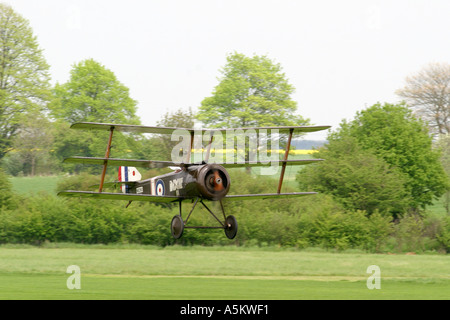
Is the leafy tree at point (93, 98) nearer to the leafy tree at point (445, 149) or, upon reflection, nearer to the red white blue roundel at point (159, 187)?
the leafy tree at point (445, 149)

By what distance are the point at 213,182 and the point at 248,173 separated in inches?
1223

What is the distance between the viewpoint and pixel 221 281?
29.9 m

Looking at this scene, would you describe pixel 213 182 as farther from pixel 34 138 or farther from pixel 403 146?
pixel 34 138

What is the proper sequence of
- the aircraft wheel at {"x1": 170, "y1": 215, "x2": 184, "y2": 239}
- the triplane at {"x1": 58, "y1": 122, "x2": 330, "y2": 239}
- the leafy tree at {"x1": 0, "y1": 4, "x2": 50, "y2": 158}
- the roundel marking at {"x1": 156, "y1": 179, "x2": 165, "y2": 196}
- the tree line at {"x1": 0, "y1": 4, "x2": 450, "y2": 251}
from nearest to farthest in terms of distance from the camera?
the triplane at {"x1": 58, "y1": 122, "x2": 330, "y2": 239} → the aircraft wheel at {"x1": 170, "y1": 215, "x2": 184, "y2": 239} → the roundel marking at {"x1": 156, "y1": 179, "x2": 165, "y2": 196} → the tree line at {"x1": 0, "y1": 4, "x2": 450, "y2": 251} → the leafy tree at {"x1": 0, "y1": 4, "x2": 50, "y2": 158}

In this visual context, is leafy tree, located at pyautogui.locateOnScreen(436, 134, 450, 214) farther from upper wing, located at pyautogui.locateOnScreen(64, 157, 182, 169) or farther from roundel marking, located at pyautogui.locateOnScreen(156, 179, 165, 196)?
upper wing, located at pyautogui.locateOnScreen(64, 157, 182, 169)

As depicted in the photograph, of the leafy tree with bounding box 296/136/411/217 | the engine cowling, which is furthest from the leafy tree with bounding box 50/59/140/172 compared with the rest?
the engine cowling

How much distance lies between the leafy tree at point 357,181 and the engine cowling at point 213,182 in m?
29.0

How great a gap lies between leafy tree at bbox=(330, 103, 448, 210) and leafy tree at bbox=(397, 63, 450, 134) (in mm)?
18293

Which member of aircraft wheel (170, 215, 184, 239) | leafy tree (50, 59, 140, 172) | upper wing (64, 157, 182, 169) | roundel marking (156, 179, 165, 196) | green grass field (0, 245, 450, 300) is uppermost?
leafy tree (50, 59, 140, 172)

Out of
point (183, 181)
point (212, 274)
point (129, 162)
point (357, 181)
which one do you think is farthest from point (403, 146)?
point (129, 162)

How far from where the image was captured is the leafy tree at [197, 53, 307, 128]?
210 feet

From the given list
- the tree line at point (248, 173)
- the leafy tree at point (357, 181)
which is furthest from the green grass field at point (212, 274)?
the leafy tree at point (357, 181)

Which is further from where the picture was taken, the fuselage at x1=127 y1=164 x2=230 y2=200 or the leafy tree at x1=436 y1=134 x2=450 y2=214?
the leafy tree at x1=436 y1=134 x2=450 y2=214

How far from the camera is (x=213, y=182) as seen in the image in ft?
61.9
